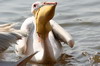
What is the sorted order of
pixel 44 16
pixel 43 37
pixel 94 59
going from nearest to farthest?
pixel 44 16
pixel 43 37
pixel 94 59

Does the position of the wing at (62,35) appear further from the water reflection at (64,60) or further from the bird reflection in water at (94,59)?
the bird reflection in water at (94,59)

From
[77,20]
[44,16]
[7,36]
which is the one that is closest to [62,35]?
[44,16]

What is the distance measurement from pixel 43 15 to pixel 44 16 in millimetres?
24

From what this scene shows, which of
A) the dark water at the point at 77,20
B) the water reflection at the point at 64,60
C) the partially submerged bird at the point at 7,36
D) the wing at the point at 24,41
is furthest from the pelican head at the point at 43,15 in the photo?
the partially submerged bird at the point at 7,36

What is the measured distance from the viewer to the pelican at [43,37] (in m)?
6.48

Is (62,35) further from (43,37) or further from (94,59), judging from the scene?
(94,59)

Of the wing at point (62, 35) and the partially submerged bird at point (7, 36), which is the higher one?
the partially submerged bird at point (7, 36)

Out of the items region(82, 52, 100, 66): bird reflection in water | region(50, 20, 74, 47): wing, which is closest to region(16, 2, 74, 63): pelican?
region(50, 20, 74, 47): wing

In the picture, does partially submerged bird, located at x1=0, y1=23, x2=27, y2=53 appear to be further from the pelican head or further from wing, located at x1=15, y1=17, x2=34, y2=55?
wing, located at x1=15, y1=17, x2=34, y2=55

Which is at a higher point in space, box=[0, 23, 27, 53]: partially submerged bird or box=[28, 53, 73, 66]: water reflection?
box=[0, 23, 27, 53]: partially submerged bird

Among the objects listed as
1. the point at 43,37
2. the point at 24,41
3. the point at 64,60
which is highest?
the point at 43,37

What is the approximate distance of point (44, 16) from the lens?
6.41 meters

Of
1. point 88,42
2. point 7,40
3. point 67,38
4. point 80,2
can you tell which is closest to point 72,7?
point 80,2

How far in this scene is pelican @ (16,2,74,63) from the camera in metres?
6.48
